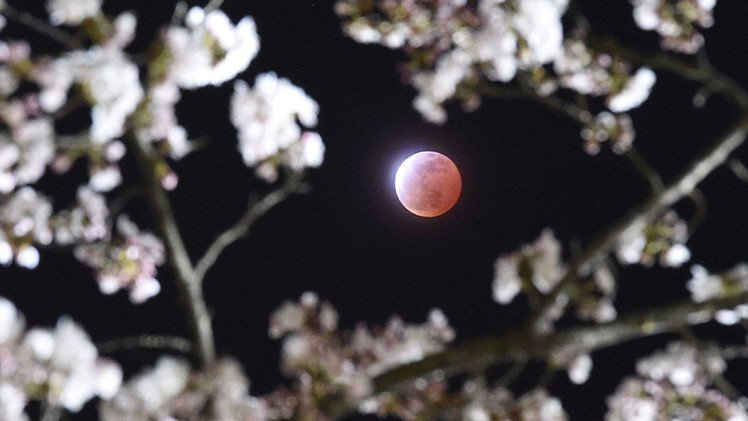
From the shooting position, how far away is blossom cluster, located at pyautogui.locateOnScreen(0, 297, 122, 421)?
11.5 ft

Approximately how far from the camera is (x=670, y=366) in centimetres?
541

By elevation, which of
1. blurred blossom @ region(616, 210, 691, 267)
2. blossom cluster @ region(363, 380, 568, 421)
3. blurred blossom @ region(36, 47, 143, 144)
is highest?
blurred blossom @ region(616, 210, 691, 267)

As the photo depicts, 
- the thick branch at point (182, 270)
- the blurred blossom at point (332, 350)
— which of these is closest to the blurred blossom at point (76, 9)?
the thick branch at point (182, 270)

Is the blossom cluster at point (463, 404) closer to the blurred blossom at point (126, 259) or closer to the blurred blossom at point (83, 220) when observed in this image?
the blurred blossom at point (126, 259)

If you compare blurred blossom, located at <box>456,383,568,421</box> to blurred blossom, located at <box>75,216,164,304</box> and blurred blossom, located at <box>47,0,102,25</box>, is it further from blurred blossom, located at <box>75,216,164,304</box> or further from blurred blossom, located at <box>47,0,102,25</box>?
blurred blossom, located at <box>47,0,102,25</box>

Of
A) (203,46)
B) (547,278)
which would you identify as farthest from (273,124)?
(547,278)

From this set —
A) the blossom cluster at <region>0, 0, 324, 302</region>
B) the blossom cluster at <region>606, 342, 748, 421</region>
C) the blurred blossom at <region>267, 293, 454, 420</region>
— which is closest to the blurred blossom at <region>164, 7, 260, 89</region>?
the blossom cluster at <region>0, 0, 324, 302</region>

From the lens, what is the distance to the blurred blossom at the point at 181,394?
12.1 feet

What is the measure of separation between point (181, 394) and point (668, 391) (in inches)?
127

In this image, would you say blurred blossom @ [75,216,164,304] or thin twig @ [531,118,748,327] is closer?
thin twig @ [531,118,748,327]

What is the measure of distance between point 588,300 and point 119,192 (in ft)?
8.05

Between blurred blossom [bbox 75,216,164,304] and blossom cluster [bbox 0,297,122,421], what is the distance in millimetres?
949

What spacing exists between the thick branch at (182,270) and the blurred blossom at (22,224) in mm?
1188

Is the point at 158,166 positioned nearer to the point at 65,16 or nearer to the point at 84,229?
the point at 65,16
